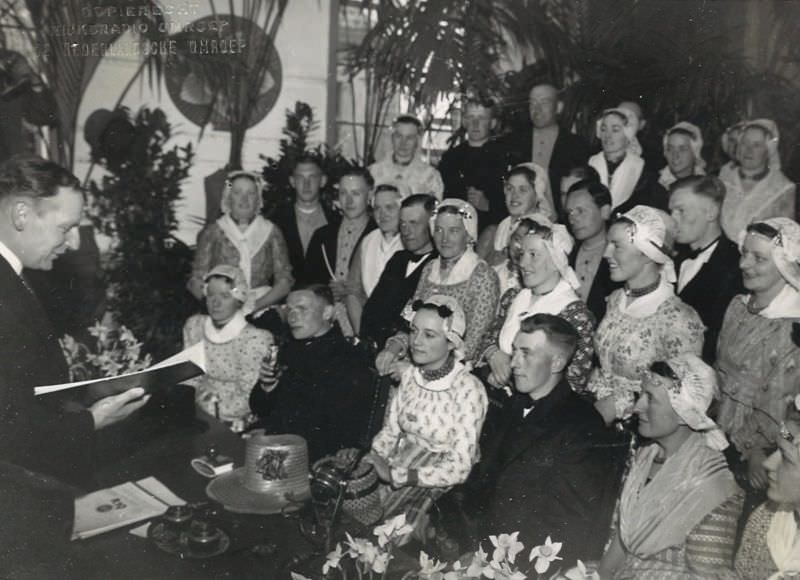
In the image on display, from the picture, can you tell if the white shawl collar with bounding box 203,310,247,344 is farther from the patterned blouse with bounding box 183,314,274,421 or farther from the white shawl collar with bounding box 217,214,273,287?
the white shawl collar with bounding box 217,214,273,287

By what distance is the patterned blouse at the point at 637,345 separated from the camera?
10.6 feet

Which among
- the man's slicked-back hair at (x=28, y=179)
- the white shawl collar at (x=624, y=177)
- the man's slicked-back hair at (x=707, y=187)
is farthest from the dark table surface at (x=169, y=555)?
the white shawl collar at (x=624, y=177)

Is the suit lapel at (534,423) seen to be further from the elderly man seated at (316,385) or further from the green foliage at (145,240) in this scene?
the green foliage at (145,240)

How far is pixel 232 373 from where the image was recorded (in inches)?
171

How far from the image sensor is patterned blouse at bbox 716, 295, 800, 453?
310cm

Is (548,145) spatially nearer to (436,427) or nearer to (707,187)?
(707,187)

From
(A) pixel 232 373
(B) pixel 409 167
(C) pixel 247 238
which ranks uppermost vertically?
(B) pixel 409 167

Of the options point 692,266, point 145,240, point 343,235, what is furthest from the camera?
point 145,240

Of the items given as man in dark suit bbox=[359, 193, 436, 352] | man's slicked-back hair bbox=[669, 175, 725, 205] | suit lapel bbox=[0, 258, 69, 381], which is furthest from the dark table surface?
man's slicked-back hair bbox=[669, 175, 725, 205]

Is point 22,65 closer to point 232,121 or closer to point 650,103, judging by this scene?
point 232,121

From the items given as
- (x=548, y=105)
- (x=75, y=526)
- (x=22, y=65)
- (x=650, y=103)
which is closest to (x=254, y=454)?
(x=75, y=526)

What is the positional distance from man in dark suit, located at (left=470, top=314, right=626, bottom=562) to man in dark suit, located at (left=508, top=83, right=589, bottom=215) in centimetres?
239

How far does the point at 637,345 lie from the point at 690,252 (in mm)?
983

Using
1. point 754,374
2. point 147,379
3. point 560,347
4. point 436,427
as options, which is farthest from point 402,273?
point 147,379
